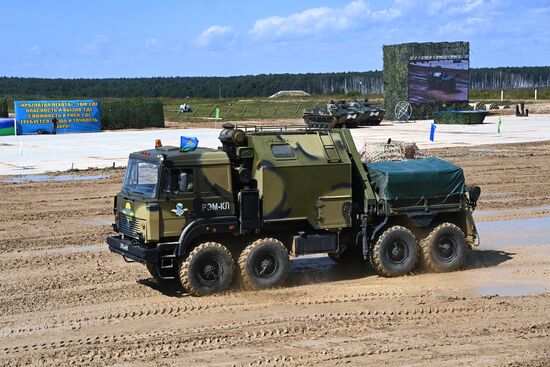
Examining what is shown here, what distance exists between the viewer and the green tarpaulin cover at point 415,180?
551 inches

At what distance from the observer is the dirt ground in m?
10.4

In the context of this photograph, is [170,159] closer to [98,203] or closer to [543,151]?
[98,203]

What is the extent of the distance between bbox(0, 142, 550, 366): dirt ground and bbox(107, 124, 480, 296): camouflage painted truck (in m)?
0.39

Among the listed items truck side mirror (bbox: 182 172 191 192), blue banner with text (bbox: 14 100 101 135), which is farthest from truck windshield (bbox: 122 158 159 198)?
blue banner with text (bbox: 14 100 101 135)

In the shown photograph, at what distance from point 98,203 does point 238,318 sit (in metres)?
11.6

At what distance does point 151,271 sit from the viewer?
45.5 feet

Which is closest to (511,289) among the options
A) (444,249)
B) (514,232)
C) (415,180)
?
(444,249)

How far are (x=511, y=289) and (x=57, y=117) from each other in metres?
40.2

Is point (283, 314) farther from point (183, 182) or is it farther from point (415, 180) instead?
point (415, 180)

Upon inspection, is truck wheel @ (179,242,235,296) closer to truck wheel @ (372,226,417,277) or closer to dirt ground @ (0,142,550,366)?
dirt ground @ (0,142,550,366)

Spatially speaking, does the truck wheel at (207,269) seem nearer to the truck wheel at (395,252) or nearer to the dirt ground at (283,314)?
the dirt ground at (283,314)

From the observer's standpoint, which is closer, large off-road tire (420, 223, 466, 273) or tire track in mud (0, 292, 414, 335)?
tire track in mud (0, 292, 414, 335)

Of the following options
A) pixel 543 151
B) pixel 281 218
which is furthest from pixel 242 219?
pixel 543 151

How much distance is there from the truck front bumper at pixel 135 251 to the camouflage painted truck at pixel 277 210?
17 mm
